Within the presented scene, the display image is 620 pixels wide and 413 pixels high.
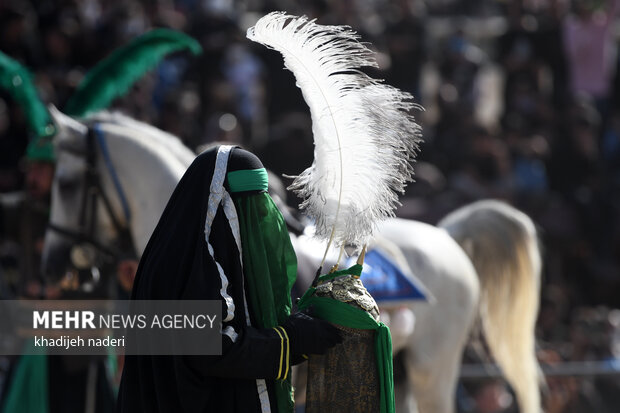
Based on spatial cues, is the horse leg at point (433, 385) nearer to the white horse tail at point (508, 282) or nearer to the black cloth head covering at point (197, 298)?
the white horse tail at point (508, 282)

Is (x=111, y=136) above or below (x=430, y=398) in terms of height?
above

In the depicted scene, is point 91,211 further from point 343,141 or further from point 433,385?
point 433,385

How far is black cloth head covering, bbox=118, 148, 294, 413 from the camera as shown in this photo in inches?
115

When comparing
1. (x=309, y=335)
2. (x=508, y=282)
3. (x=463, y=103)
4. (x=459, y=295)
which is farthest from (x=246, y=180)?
(x=463, y=103)

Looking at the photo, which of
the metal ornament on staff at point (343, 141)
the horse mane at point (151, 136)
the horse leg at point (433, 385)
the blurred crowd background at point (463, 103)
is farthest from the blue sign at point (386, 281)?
the blurred crowd background at point (463, 103)

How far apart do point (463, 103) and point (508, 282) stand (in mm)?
4298

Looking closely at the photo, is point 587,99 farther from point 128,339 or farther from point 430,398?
point 128,339

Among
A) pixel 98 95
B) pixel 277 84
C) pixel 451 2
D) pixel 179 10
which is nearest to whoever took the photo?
pixel 98 95

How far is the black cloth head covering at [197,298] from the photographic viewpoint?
2.91 m

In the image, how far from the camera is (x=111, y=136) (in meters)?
4.81

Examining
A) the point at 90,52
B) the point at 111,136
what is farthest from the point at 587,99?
the point at 111,136

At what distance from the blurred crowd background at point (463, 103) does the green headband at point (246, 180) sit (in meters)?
5.01

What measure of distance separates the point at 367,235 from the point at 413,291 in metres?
2.00

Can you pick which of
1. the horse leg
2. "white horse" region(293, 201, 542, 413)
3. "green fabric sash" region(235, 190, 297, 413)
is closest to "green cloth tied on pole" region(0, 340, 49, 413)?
"white horse" region(293, 201, 542, 413)
